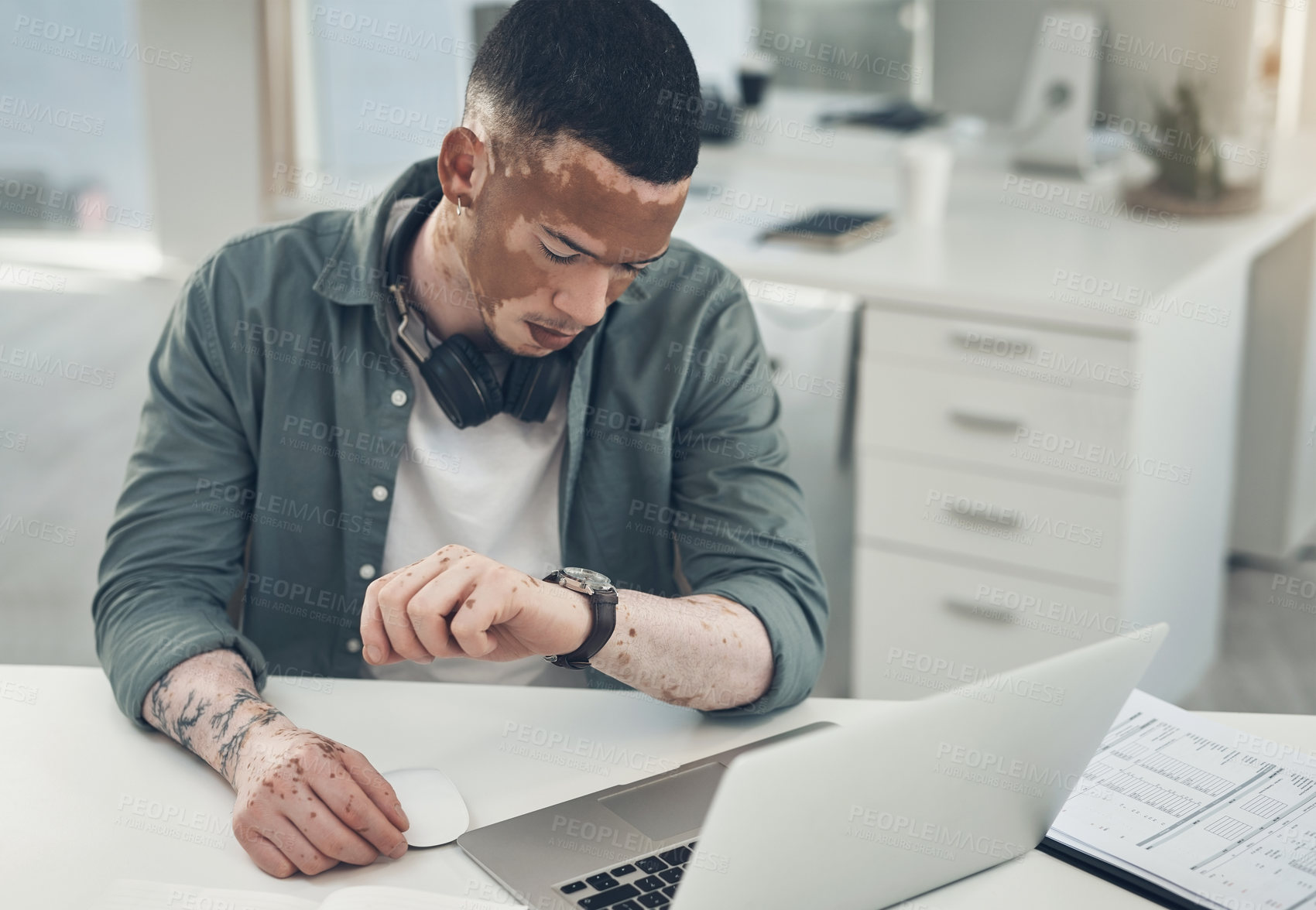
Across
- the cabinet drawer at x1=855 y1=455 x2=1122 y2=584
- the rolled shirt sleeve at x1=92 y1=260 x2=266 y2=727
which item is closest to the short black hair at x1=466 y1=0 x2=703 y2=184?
the rolled shirt sleeve at x1=92 y1=260 x2=266 y2=727

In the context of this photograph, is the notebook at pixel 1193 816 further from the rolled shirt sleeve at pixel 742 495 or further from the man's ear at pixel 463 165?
the man's ear at pixel 463 165

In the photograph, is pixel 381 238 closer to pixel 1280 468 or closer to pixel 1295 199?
pixel 1295 199

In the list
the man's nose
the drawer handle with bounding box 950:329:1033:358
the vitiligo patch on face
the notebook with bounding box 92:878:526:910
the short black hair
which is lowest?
the notebook with bounding box 92:878:526:910

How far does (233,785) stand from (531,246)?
1.61ft

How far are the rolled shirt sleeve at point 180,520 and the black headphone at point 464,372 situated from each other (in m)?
0.18

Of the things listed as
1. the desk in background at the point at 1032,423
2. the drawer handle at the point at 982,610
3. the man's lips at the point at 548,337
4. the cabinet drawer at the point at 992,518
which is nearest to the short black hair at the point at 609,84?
the man's lips at the point at 548,337

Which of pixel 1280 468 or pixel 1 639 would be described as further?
pixel 1280 468

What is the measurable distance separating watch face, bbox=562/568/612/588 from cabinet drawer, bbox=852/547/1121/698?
1.16 metres

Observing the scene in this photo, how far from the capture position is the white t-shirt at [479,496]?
4.25ft

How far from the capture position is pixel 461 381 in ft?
4.00

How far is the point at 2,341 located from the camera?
5.53 feet

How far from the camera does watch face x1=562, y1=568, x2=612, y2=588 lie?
3.42 ft

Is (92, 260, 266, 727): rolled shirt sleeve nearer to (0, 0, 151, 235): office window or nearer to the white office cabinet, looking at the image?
the white office cabinet

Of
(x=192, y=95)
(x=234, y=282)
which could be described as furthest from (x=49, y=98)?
(x=234, y=282)
